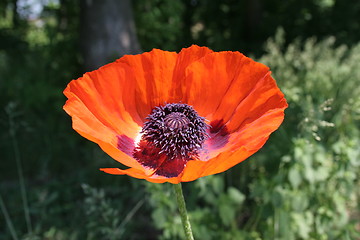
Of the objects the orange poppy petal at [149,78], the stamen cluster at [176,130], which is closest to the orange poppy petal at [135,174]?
the stamen cluster at [176,130]

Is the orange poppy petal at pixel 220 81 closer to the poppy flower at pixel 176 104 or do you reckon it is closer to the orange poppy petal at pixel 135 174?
the poppy flower at pixel 176 104

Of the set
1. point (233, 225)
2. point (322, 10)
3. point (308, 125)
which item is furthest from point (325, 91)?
point (322, 10)

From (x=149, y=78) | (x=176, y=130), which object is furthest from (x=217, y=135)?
(x=149, y=78)

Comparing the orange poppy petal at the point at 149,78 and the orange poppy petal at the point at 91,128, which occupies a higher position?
the orange poppy petal at the point at 149,78

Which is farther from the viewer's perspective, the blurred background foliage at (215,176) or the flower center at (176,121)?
the blurred background foliage at (215,176)

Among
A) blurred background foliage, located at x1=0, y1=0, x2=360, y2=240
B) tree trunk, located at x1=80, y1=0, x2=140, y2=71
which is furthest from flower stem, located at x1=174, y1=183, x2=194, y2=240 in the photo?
tree trunk, located at x1=80, y1=0, x2=140, y2=71

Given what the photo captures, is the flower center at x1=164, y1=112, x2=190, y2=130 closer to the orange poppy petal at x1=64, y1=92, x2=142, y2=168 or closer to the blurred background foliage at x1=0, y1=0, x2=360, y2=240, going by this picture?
the orange poppy petal at x1=64, y1=92, x2=142, y2=168

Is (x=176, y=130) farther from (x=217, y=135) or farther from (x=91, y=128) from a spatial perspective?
(x=91, y=128)
